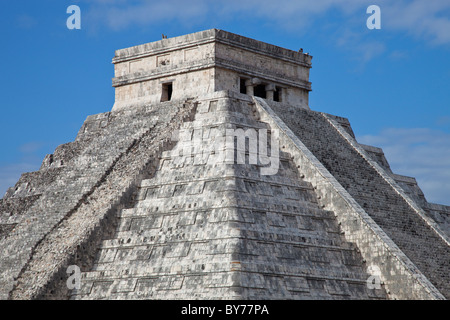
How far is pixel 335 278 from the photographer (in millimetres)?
21578

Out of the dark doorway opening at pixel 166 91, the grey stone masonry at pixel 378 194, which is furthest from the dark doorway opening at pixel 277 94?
the dark doorway opening at pixel 166 91

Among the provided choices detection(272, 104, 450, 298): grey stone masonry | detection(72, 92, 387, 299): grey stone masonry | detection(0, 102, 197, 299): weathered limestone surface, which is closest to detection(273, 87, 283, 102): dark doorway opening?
detection(272, 104, 450, 298): grey stone masonry

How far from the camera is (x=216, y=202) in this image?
21594 mm

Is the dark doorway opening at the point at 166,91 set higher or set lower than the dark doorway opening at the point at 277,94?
lower

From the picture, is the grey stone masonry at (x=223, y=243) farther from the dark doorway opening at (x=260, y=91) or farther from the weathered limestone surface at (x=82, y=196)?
the dark doorway opening at (x=260, y=91)

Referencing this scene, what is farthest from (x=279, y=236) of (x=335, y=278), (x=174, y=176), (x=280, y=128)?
(x=280, y=128)

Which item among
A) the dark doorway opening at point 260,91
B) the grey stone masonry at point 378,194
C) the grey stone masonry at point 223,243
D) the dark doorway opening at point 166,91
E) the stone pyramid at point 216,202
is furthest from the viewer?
the dark doorway opening at point 260,91

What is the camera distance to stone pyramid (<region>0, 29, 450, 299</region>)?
2105 cm

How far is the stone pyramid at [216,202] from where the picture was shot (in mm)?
21047

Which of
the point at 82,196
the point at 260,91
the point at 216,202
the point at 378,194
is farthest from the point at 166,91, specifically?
the point at 216,202

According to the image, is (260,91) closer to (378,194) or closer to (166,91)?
(166,91)

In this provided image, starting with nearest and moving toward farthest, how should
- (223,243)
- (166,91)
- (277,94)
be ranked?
(223,243)
(166,91)
(277,94)

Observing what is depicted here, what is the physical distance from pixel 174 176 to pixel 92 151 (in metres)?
5.09
